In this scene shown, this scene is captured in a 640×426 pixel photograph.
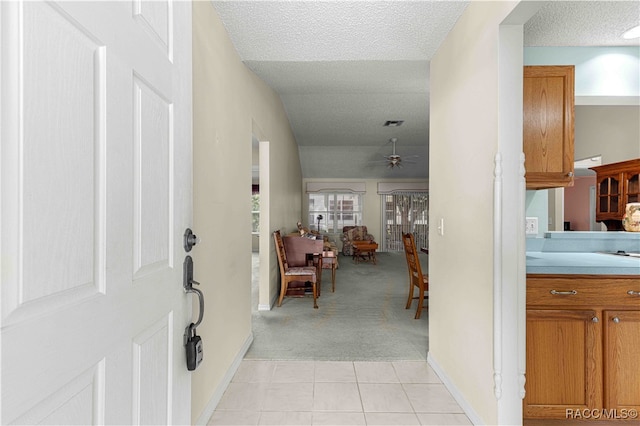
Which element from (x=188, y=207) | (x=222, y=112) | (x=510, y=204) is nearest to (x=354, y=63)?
(x=222, y=112)

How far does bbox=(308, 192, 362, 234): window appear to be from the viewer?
10094 millimetres

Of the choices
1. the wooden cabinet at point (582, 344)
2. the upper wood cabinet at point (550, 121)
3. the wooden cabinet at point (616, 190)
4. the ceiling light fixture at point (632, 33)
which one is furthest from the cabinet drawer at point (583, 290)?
the wooden cabinet at point (616, 190)

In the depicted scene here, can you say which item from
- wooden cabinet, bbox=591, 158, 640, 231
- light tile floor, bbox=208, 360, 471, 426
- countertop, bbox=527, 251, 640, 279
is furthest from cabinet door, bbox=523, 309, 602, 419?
wooden cabinet, bbox=591, 158, 640, 231

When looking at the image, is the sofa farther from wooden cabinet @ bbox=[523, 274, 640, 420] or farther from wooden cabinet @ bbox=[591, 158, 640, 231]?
wooden cabinet @ bbox=[523, 274, 640, 420]

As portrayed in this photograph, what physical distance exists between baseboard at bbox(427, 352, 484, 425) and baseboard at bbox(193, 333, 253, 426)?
1521mm

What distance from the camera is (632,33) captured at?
88.4 inches

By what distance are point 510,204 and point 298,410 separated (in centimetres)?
172

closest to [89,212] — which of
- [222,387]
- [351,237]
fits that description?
[222,387]

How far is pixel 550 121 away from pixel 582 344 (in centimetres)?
125

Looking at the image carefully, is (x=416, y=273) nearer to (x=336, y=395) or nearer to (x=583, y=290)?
(x=336, y=395)

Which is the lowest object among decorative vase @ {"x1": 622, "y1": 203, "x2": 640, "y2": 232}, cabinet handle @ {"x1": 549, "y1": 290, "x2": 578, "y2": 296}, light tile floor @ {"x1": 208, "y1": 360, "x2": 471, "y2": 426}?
light tile floor @ {"x1": 208, "y1": 360, "x2": 471, "y2": 426}

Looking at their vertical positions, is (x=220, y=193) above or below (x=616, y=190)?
below

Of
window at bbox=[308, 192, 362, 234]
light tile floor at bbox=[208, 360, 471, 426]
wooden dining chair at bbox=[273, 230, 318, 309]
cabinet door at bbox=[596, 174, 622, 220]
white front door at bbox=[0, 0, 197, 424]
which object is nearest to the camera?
white front door at bbox=[0, 0, 197, 424]

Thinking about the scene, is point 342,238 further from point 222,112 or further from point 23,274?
point 23,274
